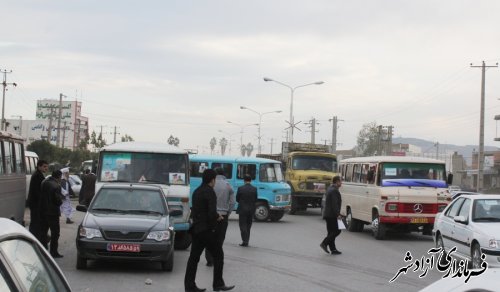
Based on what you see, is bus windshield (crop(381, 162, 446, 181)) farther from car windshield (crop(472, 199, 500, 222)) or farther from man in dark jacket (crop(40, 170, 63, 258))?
man in dark jacket (crop(40, 170, 63, 258))

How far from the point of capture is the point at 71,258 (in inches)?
510

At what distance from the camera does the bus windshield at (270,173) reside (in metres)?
25.8

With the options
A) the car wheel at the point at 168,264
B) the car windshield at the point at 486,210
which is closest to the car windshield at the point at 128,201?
the car wheel at the point at 168,264

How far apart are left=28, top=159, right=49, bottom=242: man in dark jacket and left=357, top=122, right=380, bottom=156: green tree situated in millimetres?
104084

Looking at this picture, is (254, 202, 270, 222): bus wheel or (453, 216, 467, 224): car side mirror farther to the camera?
(254, 202, 270, 222): bus wheel

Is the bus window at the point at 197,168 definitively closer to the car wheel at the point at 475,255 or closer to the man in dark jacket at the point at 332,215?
the man in dark jacket at the point at 332,215

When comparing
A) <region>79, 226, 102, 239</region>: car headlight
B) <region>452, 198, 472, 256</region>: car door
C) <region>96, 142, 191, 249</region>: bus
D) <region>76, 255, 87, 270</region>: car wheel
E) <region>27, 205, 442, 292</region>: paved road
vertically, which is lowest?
<region>27, 205, 442, 292</region>: paved road

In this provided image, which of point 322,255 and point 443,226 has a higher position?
point 443,226

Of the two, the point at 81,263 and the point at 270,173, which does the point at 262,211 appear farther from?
the point at 81,263

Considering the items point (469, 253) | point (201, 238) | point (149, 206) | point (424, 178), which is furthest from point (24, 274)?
point (424, 178)

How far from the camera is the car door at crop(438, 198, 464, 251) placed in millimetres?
12842

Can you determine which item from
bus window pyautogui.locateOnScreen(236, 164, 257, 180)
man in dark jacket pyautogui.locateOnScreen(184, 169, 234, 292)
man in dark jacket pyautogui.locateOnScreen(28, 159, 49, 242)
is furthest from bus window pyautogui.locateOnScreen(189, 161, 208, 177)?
man in dark jacket pyautogui.locateOnScreen(184, 169, 234, 292)

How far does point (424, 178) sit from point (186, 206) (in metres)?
8.30

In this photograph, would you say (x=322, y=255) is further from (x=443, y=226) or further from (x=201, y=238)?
(x=201, y=238)
